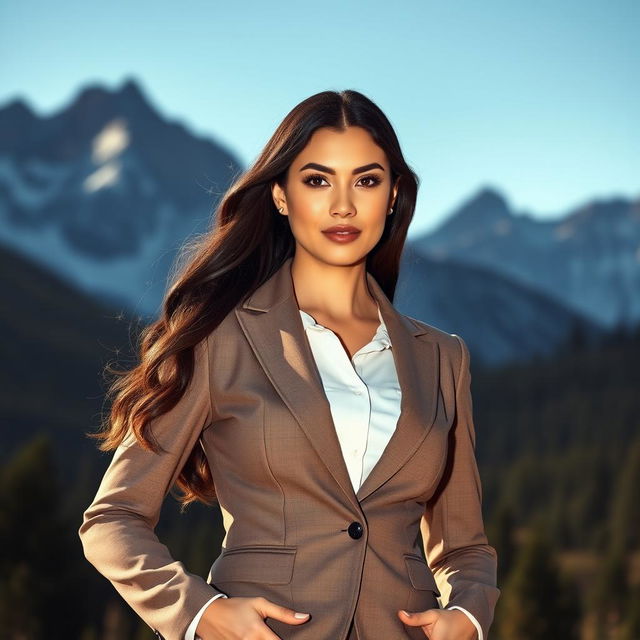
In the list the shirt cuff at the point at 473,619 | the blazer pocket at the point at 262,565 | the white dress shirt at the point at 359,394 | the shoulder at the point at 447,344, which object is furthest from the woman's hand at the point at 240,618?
the shoulder at the point at 447,344

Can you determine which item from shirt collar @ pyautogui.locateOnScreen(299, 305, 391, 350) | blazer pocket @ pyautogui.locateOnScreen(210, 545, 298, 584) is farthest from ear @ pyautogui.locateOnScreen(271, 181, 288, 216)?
blazer pocket @ pyautogui.locateOnScreen(210, 545, 298, 584)

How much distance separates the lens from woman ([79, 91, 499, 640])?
4.19 m

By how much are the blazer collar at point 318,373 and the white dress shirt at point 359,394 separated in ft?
0.20

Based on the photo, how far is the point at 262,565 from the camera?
13.8ft

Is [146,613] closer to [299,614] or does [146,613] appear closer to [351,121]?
[299,614]

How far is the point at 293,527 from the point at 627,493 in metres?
143

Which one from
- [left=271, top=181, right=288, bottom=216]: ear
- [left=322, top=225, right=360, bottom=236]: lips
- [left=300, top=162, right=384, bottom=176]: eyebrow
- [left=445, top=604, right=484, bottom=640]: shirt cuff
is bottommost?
[left=445, top=604, right=484, bottom=640]: shirt cuff

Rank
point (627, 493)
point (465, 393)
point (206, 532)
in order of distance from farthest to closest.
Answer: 1. point (627, 493)
2. point (206, 532)
3. point (465, 393)

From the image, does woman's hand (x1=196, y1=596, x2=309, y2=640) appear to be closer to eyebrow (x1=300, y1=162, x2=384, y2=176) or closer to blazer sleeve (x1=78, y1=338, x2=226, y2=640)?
blazer sleeve (x1=78, y1=338, x2=226, y2=640)

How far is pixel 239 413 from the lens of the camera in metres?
4.38

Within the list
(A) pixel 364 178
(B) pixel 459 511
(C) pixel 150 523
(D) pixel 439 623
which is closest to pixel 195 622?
(C) pixel 150 523

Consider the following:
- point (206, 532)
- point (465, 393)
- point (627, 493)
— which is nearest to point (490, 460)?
point (627, 493)

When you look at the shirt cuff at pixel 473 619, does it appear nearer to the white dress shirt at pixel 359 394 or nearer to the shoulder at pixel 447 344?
the white dress shirt at pixel 359 394

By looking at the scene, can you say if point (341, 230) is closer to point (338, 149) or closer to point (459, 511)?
point (338, 149)
